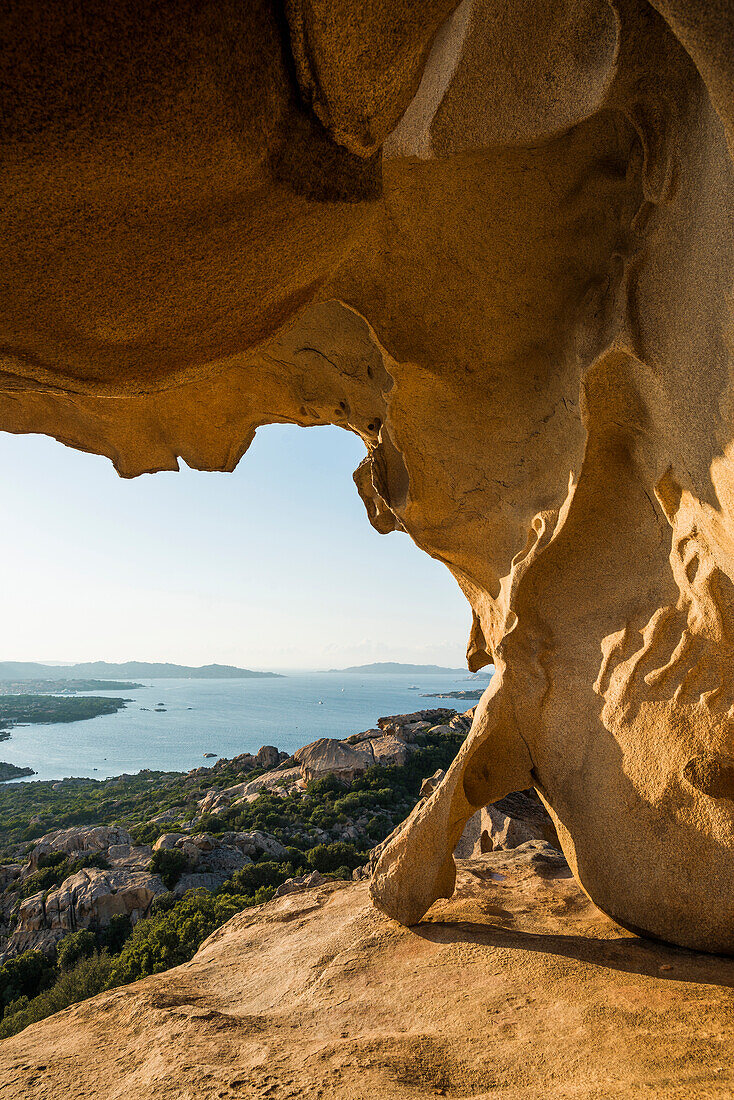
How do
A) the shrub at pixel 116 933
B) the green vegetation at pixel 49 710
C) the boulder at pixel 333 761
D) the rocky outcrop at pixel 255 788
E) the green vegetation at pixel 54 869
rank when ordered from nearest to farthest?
the shrub at pixel 116 933, the green vegetation at pixel 54 869, the boulder at pixel 333 761, the rocky outcrop at pixel 255 788, the green vegetation at pixel 49 710

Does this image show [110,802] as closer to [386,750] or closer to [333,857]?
[386,750]

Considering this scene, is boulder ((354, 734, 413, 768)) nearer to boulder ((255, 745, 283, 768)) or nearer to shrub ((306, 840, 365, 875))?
boulder ((255, 745, 283, 768))

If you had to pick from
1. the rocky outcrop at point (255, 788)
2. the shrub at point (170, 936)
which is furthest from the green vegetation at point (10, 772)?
the shrub at point (170, 936)

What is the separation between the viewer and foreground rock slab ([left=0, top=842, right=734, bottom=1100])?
A: 6.82 ft

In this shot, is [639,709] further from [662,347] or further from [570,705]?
[662,347]

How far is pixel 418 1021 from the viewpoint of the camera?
105 inches

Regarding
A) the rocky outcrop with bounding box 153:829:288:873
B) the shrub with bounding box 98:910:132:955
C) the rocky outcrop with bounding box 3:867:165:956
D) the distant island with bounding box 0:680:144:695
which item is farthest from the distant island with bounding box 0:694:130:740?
the shrub with bounding box 98:910:132:955

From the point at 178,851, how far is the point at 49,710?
6720cm

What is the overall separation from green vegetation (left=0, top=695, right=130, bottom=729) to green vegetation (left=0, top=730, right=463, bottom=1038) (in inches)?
1726

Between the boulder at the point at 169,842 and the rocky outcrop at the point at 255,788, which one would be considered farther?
the rocky outcrop at the point at 255,788

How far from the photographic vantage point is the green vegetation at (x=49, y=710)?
65.5 metres

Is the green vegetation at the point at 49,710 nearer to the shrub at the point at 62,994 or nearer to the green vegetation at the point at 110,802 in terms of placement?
the green vegetation at the point at 110,802

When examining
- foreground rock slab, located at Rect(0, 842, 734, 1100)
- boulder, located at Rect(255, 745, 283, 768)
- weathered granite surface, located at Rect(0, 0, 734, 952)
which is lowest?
boulder, located at Rect(255, 745, 283, 768)

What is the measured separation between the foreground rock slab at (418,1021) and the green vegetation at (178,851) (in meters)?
4.53
